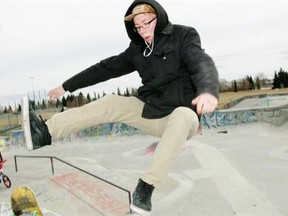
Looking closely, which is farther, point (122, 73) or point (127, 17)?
point (122, 73)

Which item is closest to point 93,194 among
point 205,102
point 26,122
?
point 26,122

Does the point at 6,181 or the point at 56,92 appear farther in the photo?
the point at 6,181

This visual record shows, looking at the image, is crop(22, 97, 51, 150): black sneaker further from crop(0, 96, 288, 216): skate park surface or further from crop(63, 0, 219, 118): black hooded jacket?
crop(0, 96, 288, 216): skate park surface

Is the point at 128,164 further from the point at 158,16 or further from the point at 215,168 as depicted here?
the point at 158,16

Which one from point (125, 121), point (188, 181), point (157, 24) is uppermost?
point (157, 24)

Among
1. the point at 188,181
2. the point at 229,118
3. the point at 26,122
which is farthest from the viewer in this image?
the point at 229,118

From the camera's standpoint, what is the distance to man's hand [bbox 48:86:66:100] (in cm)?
339

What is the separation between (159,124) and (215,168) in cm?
1623

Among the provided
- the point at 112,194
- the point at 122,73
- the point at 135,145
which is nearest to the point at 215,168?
the point at 112,194

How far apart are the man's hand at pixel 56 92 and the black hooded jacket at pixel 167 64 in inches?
31.0

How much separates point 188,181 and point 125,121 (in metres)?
13.9

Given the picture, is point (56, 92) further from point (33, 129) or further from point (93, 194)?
point (93, 194)

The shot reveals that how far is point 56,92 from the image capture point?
11.2 feet

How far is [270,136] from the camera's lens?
88.4ft
